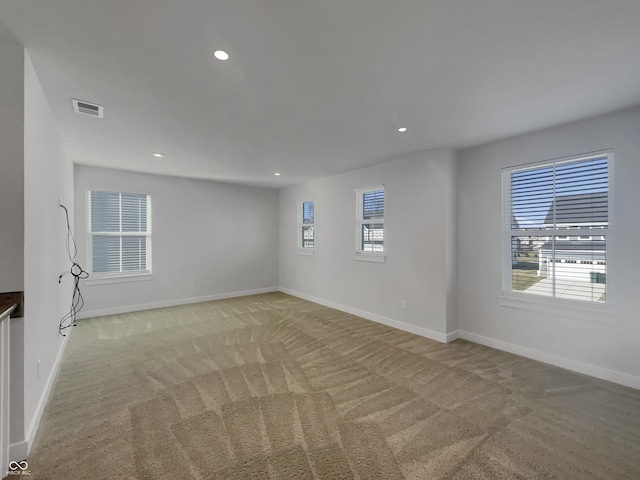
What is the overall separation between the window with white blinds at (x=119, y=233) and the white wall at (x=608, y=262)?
537 cm

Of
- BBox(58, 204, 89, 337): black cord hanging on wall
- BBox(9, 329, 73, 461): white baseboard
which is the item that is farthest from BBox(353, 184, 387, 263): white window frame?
BBox(58, 204, 89, 337): black cord hanging on wall

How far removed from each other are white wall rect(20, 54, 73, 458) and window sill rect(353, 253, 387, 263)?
3.85 meters

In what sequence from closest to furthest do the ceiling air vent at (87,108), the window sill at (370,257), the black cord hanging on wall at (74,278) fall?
the ceiling air vent at (87,108)
the black cord hanging on wall at (74,278)
the window sill at (370,257)

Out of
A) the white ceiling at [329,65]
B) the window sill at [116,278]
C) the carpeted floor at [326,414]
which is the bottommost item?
the carpeted floor at [326,414]

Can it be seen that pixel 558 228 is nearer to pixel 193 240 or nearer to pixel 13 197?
pixel 13 197

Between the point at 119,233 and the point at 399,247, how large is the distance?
4787 millimetres

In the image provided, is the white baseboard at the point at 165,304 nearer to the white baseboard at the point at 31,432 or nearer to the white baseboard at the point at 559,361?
the white baseboard at the point at 31,432

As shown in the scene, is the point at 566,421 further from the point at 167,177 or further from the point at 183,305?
the point at 167,177

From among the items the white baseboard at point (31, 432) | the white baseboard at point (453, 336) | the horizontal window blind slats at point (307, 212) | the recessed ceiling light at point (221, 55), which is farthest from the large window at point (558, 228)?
the white baseboard at point (31, 432)

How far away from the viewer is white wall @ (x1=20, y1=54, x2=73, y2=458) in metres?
1.83

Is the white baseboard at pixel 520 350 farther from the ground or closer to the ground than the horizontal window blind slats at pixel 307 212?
closer to the ground

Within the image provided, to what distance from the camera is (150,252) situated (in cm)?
523

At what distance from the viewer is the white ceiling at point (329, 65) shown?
147 centimetres

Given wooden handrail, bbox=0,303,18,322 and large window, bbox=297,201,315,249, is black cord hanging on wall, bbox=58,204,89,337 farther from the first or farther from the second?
large window, bbox=297,201,315,249
